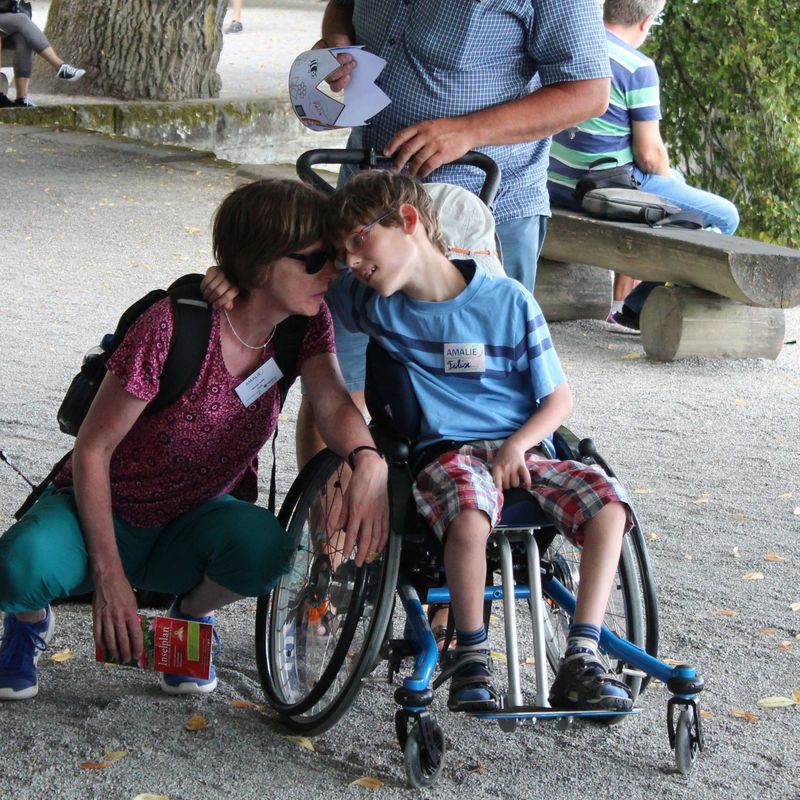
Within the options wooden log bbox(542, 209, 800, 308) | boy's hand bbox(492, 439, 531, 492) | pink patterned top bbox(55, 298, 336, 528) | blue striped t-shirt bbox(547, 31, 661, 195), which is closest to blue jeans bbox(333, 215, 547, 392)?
pink patterned top bbox(55, 298, 336, 528)

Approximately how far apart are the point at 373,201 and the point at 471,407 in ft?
1.61

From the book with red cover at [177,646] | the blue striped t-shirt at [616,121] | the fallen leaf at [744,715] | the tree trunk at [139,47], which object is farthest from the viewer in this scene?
the tree trunk at [139,47]

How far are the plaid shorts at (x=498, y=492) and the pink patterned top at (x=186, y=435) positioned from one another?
16.5 inches

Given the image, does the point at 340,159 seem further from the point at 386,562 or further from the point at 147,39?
the point at 147,39

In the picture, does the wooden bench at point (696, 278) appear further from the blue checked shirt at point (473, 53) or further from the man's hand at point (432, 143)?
the man's hand at point (432, 143)

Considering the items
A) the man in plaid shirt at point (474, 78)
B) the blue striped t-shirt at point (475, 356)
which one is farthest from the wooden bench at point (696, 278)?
the blue striped t-shirt at point (475, 356)

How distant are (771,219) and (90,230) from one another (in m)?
4.45

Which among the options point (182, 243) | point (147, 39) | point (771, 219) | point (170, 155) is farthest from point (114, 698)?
point (147, 39)

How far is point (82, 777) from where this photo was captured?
8.63 feet

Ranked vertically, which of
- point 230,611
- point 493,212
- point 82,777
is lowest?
point 230,611

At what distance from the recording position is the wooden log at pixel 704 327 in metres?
6.48

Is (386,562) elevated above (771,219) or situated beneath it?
elevated above

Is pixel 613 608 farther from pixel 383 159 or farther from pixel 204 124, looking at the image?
pixel 204 124

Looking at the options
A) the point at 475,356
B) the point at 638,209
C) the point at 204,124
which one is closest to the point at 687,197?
the point at 638,209
